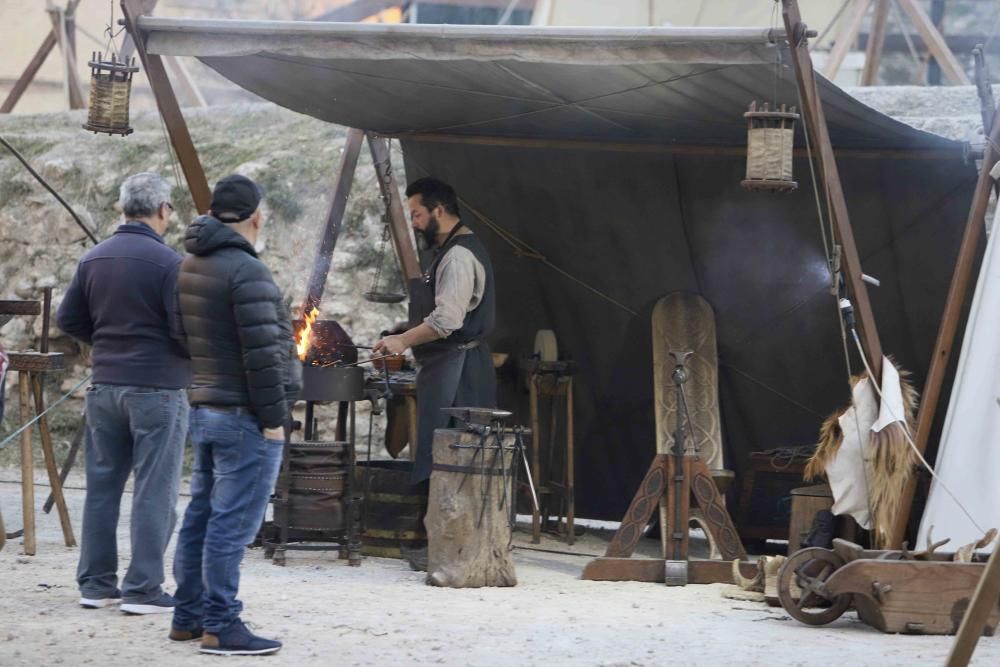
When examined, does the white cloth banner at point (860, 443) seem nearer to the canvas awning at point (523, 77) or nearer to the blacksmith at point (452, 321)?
the canvas awning at point (523, 77)

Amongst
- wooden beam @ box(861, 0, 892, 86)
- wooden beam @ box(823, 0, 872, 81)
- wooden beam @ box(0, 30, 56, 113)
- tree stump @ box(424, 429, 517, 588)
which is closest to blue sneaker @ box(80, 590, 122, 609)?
tree stump @ box(424, 429, 517, 588)

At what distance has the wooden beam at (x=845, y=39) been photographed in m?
11.1

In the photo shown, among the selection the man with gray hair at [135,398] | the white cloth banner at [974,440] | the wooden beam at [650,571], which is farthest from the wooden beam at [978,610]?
the wooden beam at [650,571]

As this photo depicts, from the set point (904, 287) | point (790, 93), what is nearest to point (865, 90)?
point (904, 287)

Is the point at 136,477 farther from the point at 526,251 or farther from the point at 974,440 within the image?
the point at 526,251

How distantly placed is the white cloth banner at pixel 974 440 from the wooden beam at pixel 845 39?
5332mm

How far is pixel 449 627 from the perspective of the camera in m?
5.08

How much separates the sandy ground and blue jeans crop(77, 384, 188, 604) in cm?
16

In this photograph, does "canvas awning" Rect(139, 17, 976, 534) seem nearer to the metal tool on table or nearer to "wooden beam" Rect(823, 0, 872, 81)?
the metal tool on table

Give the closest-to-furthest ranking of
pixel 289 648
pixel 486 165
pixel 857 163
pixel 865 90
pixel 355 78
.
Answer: pixel 289 648 → pixel 355 78 → pixel 857 163 → pixel 486 165 → pixel 865 90

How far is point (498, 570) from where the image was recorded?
241 inches

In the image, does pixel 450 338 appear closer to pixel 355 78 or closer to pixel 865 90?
pixel 355 78

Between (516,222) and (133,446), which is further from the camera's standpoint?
(516,222)

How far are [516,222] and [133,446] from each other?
3269 millimetres
